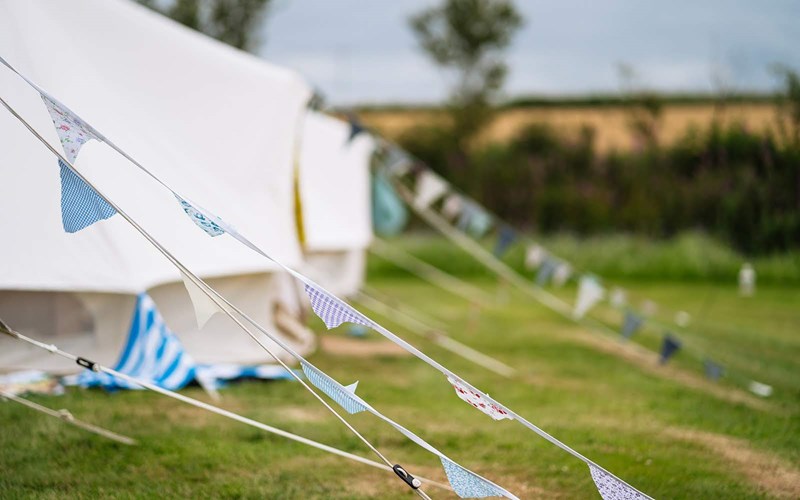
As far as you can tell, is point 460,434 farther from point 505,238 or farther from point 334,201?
point 334,201

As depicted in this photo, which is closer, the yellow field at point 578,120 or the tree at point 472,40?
the yellow field at point 578,120

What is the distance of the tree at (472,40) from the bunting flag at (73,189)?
2362cm

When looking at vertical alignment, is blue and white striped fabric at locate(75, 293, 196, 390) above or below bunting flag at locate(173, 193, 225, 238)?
below

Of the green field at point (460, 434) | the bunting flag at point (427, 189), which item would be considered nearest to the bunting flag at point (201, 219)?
the green field at point (460, 434)

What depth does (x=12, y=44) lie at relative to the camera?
5719mm

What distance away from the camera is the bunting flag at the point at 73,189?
3.33 m

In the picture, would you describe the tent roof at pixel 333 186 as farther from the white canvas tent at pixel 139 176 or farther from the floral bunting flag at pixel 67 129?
the floral bunting flag at pixel 67 129

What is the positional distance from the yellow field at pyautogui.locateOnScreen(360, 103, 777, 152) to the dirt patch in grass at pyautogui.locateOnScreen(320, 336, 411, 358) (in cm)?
1180

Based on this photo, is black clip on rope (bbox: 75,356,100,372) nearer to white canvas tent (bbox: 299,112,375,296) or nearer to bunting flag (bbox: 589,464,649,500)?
bunting flag (bbox: 589,464,649,500)

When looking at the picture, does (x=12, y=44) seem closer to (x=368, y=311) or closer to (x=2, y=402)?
(x=2, y=402)

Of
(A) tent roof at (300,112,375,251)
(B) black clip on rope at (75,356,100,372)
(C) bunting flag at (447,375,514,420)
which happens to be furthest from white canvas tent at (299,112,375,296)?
(C) bunting flag at (447,375,514,420)

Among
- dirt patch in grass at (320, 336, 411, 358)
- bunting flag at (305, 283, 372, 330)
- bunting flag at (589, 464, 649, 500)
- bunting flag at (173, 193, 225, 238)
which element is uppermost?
bunting flag at (173, 193, 225, 238)

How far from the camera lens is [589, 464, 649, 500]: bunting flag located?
3250mm

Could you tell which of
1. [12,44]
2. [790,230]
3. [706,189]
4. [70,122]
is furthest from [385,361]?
[706,189]
